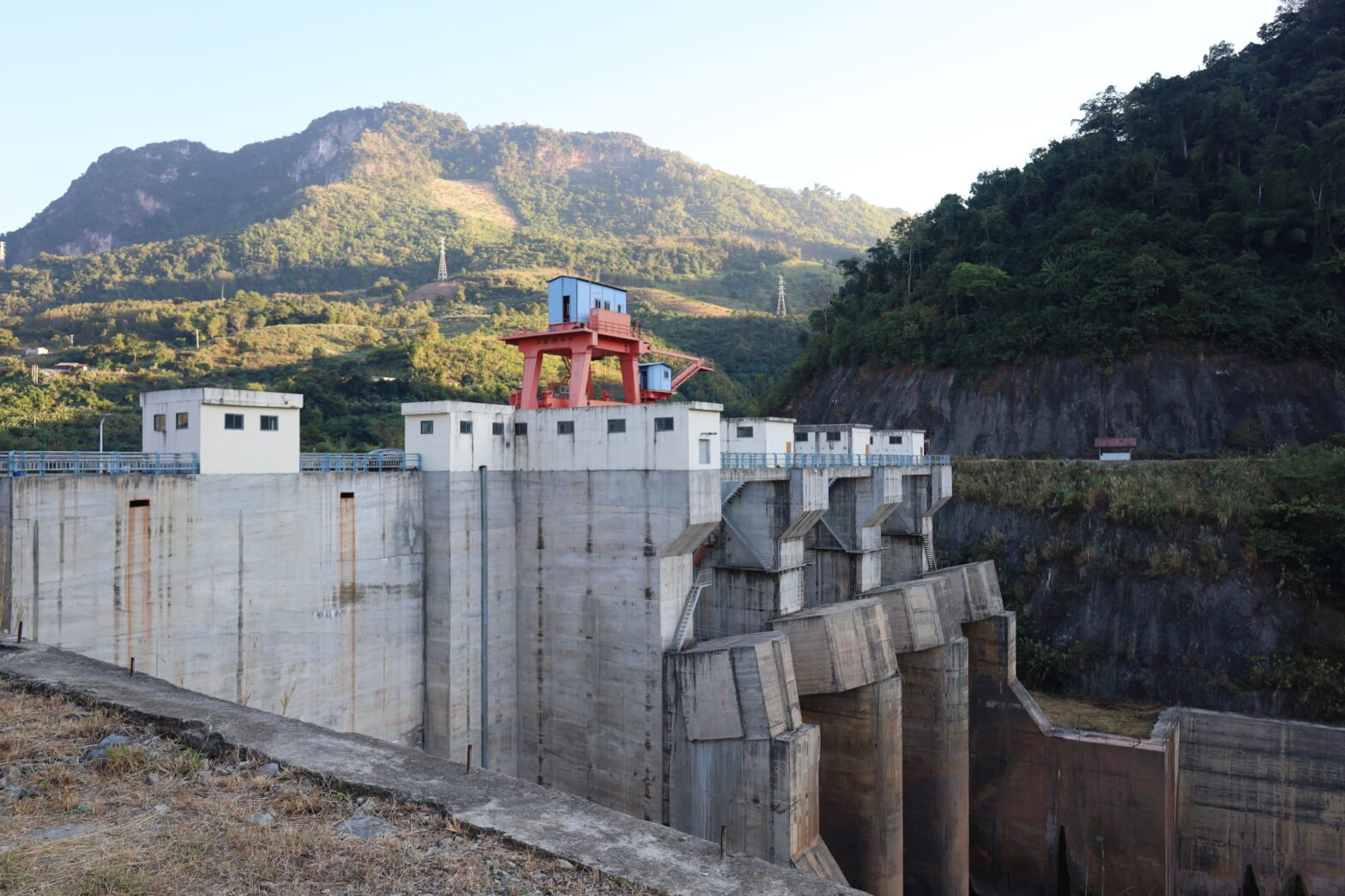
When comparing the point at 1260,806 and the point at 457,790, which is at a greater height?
the point at 457,790

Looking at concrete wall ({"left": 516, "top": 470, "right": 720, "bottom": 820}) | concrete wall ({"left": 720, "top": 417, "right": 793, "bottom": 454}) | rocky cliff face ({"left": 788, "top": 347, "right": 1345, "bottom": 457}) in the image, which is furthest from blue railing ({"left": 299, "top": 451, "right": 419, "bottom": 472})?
rocky cliff face ({"left": 788, "top": 347, "right": 1345, "bottom": 457})

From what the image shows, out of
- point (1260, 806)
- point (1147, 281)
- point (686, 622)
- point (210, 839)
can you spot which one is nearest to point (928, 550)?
point (1260, 806)

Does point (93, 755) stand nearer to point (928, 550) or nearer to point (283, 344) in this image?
point (928, 550)

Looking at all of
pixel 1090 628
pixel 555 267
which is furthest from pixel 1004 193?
pixel 555 267

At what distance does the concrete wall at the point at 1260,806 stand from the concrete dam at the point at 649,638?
0.08 m

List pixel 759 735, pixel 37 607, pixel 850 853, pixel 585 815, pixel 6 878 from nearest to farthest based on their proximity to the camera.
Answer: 1. pixel 6 878
2. pixel 585 815
3. pixel 37 607
4. pixel 759 735
5. pixel 850 853

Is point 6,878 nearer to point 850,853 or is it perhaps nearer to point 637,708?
point 637,708

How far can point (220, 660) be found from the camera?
18.9 metres

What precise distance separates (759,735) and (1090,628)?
69.0 ft

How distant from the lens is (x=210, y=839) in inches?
266

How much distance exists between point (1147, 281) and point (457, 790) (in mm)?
48867

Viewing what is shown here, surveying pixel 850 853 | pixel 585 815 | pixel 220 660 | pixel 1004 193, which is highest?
pixel 1004 193

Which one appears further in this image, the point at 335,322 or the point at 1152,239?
the point at 335,322

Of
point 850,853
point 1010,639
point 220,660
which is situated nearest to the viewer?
point 220,660
